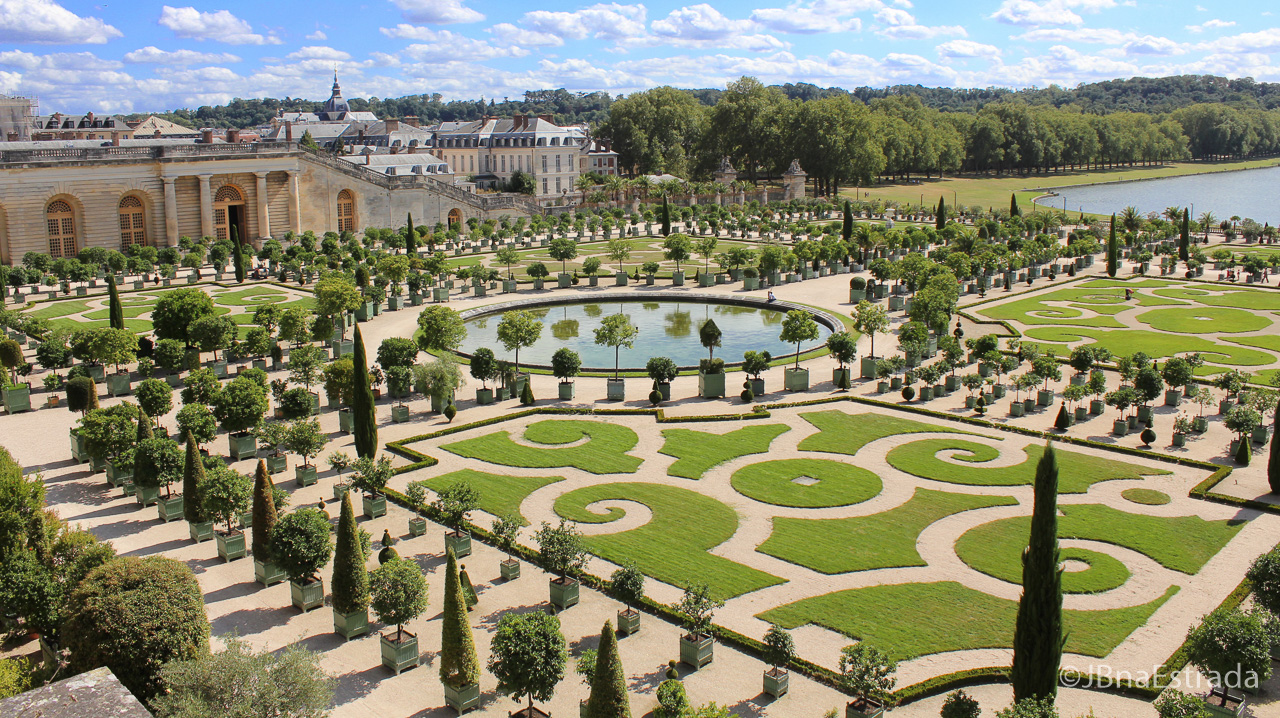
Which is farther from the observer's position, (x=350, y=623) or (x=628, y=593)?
(x=628, y=593)

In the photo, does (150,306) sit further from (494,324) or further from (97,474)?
(97,474)

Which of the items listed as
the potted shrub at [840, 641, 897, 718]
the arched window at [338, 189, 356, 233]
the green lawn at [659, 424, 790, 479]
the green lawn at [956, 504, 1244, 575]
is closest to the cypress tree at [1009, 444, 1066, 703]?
the potted shrub at [840, 641, 897, 718]

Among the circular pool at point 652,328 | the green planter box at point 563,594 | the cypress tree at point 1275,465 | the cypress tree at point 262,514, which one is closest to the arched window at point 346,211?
the circular pool at point 652,328

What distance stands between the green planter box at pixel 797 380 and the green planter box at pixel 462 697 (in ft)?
84.8

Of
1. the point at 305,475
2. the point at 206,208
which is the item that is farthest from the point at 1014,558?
the point at 206,208

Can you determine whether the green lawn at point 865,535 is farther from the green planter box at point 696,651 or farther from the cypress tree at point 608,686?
the cypress tree at point 608,686

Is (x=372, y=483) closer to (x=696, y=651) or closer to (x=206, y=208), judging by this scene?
(x=696, y=651)

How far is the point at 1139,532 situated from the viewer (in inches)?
1121

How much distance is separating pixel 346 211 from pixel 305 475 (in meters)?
64.8

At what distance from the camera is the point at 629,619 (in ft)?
76.0

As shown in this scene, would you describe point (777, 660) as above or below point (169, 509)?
below

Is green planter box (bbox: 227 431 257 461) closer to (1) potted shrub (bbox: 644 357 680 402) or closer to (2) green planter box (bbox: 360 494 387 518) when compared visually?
(2) green planter box (bbox: 360 494 387 518)

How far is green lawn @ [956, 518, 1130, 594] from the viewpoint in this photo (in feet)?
83.8

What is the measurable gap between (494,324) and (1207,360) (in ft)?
124
